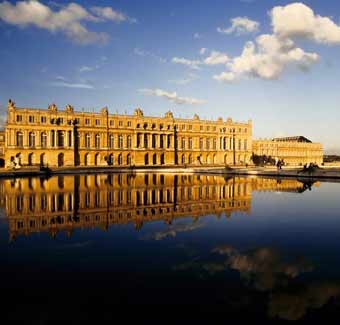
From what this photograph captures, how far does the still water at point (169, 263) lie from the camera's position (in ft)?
19.1

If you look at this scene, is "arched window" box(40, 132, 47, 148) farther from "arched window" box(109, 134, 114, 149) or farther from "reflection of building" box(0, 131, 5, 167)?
"reflection of building" box(0, 131, 5, 167)

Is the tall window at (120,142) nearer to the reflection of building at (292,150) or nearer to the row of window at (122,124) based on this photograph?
the row of window at (122,124)

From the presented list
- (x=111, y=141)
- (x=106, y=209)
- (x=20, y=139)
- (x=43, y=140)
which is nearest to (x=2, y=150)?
(x=20, y=139)

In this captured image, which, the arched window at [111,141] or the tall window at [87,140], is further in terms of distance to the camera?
the arched window at [111,141]

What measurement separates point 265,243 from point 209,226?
2.67 meters

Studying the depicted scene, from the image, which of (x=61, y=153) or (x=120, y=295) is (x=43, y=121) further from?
(x=120, y=295)

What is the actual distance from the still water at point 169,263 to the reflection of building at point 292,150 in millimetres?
109251

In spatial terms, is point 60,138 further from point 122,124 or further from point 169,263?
point 169,263

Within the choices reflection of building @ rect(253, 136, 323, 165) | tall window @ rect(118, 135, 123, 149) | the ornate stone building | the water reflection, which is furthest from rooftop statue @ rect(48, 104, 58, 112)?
reflection of building @ rect(253, 136, 323, 165)

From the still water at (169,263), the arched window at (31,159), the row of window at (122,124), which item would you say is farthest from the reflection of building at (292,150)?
the still water at (169,263)

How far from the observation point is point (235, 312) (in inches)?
219

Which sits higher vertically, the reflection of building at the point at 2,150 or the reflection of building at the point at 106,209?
the reflection of building at the point at 2,150

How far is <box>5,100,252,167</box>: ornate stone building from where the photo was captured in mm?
70500

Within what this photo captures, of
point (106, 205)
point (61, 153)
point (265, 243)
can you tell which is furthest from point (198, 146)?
point (265, 243)
